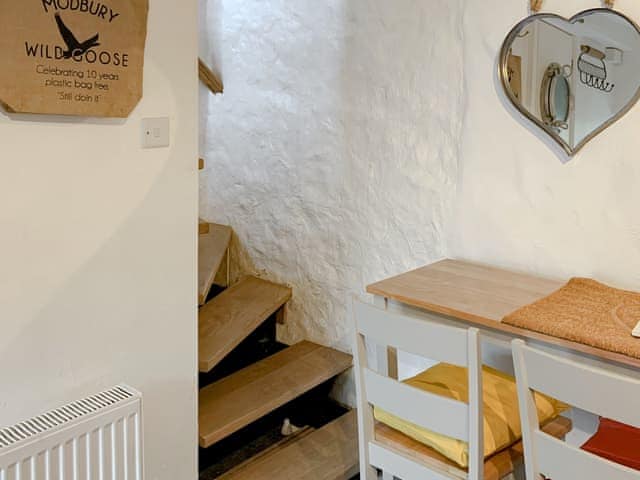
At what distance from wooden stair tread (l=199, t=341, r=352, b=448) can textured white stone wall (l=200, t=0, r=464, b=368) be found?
0.12 metres

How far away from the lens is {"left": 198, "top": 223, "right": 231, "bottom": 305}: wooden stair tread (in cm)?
274

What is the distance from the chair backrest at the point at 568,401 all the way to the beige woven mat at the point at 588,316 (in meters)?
0.25

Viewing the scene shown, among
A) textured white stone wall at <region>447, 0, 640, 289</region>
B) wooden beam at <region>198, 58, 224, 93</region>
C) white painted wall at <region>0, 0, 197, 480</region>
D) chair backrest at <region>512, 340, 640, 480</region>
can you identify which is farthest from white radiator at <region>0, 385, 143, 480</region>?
wooden beam at <region>198, 58, 224, 93</region>

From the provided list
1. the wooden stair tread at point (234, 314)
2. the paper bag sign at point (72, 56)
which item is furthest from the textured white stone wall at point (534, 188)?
the paper bag sign at point (72, 56)

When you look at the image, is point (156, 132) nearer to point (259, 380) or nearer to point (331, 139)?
point (331, 139)

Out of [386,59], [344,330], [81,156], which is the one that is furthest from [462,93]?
[81,156]

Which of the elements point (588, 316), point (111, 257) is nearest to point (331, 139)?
point (111, 257)

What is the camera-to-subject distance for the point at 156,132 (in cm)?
191

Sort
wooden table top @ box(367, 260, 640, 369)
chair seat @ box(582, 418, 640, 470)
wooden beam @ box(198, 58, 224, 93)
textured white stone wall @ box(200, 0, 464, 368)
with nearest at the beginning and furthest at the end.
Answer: chair seat @ box(582, 418, 640, 470), wooden table top @ box(367, 260, 640, 369), textured white stone wall @ box(200, 0, 464, 368), wooden beam @ box(198, 58, 224, 93)

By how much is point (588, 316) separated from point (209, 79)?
6.53ft

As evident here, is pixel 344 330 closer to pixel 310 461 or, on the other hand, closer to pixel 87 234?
pixel 310 461

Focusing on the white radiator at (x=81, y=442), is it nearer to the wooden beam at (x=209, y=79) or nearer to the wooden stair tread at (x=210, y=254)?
the wooden stair tread at (x=210, y=254)

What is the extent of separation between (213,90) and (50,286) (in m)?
1.60

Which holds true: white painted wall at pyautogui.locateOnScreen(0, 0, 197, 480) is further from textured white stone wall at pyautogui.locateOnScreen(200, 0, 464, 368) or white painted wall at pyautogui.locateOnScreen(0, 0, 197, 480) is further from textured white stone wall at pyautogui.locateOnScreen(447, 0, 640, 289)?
textured white stone wall at pyautogui.locateOnScreen(447, 0, 640, 289)
